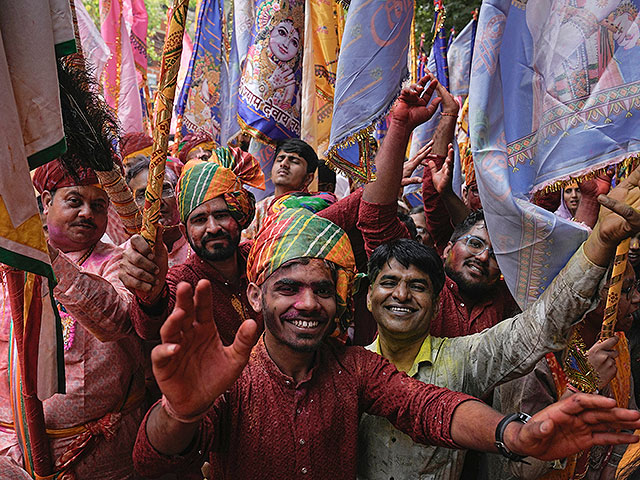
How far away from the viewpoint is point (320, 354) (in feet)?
7.27

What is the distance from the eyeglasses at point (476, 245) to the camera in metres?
3.04

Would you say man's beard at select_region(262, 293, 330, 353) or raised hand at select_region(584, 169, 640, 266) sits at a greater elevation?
raised hand at select_region(584, 169, 640, 266)

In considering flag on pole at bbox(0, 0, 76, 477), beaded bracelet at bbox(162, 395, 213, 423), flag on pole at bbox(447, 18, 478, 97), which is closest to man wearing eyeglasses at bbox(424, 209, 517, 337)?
beaded bracelet at bbox(162, 395, 213, 423)

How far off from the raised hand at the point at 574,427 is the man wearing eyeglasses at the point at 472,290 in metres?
1.23

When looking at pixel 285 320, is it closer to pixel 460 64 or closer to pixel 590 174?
pixel 590 174

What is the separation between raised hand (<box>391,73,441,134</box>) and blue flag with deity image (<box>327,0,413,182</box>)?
34cm

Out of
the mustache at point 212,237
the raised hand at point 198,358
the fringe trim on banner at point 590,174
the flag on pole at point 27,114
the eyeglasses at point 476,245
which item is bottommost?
the mustache at point 212,237

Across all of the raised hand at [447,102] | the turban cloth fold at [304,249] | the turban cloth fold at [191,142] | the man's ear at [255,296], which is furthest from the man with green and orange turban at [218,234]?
the turban cloth fold at [191,142]

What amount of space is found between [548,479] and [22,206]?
2.43 m

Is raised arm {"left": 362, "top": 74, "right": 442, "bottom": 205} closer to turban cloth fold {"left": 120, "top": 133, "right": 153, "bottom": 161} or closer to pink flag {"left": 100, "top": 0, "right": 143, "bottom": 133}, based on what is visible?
turban cloth fold {"left": 120, "top": 133, "right": 153, "bottom": 161}

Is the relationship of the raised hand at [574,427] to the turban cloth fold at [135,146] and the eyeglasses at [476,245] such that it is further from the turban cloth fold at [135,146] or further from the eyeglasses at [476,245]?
the turban cloth fold at [135,146]

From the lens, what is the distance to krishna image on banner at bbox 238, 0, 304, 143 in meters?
4.25

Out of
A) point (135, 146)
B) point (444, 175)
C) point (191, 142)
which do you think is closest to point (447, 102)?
point (444, 175)

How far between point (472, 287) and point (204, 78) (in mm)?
3869
